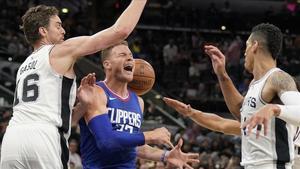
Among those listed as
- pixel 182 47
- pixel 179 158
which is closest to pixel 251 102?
pixel 179 158

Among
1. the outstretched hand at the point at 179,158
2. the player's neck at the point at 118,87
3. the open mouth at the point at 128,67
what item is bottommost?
the outstretched hand at the point at 179,158

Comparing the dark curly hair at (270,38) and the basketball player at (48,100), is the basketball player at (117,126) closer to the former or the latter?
the basketball player at (48,100)

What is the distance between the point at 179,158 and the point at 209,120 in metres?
0.90

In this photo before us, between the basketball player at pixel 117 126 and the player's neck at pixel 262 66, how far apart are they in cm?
84

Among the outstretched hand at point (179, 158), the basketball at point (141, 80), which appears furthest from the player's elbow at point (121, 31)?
the basketball at point (141, 80)

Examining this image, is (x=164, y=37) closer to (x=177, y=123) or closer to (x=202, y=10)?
(x=202, y=10)

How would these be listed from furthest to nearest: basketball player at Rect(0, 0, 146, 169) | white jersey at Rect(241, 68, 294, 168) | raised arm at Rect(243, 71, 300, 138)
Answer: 1. white jersey at Rect(241, 68, 294, 168)
2. basketball player at Rect(0, 0, 146, 169)
3. raised arm at Rect(243, 71, 300, 138)

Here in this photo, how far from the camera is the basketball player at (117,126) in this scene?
4902 mm

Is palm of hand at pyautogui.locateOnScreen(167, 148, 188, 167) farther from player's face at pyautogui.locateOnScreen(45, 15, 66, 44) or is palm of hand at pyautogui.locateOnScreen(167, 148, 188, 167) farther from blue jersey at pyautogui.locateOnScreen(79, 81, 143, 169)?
player's face at pyautogui.locateOnScreen(45, 15, 66, 44)

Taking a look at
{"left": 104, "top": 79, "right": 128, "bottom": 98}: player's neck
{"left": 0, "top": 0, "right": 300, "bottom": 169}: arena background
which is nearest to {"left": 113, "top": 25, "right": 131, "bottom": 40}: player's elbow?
{"left": 104, "top": 79, "right": 128, "bottom": 98}: player's neck

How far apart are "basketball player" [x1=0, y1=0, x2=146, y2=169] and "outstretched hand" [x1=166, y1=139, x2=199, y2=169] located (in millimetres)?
867

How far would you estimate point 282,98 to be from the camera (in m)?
4.61

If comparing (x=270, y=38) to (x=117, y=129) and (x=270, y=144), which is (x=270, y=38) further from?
(x=117, y=129)

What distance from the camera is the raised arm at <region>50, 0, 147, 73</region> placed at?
4711mm
